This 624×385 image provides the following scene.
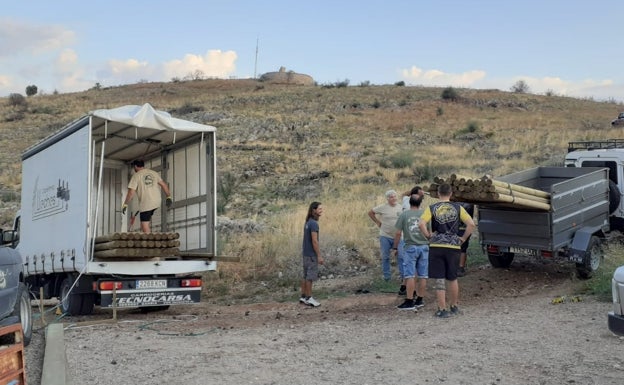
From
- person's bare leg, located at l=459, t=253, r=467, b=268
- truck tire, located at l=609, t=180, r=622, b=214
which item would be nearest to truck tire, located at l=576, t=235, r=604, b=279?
truck tire, located at l=609, t=180, r=622, b=214

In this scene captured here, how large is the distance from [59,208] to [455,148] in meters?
24.4

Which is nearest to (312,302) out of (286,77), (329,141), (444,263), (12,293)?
(444,263)

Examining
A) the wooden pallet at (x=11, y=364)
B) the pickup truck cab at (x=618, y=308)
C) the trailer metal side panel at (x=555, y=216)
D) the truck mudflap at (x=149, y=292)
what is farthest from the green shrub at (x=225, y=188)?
the wooden pallet at (x=11, y=364)

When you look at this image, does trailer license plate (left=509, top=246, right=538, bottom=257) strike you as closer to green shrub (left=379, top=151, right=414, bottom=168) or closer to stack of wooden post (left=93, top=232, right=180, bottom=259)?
stack of wooden post (left=93, top=232, right=180, bottom=259)

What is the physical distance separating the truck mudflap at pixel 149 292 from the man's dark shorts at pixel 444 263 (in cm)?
387

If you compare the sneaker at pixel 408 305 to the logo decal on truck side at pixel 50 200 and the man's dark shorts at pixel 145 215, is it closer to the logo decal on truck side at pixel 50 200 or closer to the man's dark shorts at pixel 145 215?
the man's dark shorts at pixel 145 215

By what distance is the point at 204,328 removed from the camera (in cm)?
876

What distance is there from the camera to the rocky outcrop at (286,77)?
73369 mm

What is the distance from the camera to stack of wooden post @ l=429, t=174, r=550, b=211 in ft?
31.6

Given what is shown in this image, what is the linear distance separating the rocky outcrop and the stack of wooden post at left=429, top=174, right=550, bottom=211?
6322cm

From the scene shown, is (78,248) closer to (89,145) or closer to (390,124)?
(89,145)

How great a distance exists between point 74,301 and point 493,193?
6750 millimetres

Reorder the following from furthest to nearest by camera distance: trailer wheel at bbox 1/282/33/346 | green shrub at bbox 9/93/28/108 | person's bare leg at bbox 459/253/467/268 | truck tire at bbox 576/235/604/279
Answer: green shrub at bbox 9/93/28/108
person's bare leg at bbox 459/253/467/268
truck tire at bbox 576/235/604/279
trailer wheel at bbox 1/282/33/346

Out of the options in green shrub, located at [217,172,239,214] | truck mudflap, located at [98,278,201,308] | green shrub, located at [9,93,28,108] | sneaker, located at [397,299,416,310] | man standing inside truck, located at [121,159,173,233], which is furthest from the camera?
green shrub, located at [9,93,28,108]
